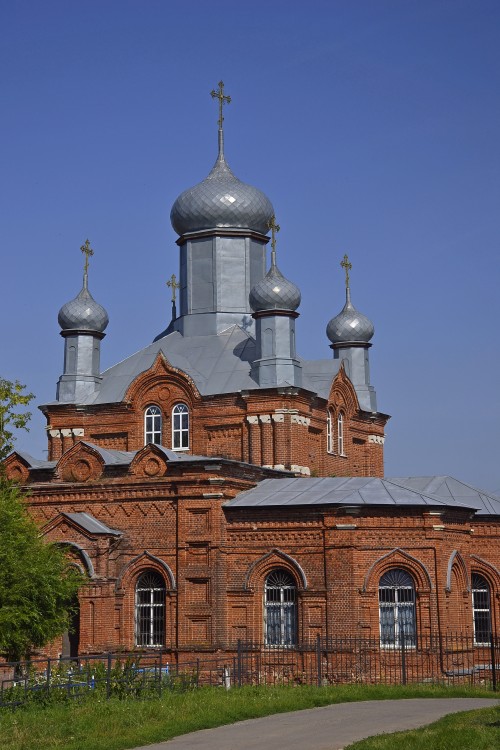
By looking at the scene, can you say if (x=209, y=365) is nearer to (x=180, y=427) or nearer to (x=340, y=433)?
(x=180, y=427)

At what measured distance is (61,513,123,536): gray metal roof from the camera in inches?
1030

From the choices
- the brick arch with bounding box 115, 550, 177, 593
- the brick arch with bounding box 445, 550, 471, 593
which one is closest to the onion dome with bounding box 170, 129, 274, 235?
the brick arch with bounding box 115, 550, 177, 593

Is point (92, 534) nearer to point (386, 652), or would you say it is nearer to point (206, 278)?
point (386, 652)

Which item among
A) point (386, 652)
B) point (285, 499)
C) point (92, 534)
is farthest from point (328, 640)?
point (92, 534)

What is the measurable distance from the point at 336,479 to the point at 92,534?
5.50 meters

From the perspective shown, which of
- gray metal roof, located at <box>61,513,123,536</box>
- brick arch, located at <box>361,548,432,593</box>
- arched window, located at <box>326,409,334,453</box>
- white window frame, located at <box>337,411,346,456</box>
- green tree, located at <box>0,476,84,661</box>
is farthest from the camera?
white window frame, located at <box>337,411,346,456</box>

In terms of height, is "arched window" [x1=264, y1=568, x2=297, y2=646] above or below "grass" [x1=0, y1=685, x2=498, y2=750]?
above

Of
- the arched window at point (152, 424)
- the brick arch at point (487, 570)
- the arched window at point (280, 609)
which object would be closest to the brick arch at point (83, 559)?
the arched window at point (280, 609)

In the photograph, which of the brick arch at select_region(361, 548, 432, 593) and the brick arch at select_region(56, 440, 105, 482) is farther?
the brick arch at select_region(56, 440, 105, 482)

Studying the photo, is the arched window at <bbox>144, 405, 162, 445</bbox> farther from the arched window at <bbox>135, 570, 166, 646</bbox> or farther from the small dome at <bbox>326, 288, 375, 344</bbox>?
the small dome at <bbox>326, 288, 375, 344</bbox>

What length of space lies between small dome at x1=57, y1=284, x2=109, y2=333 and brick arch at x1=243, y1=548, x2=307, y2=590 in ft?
31.5

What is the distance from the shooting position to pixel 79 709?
1664 centimetres

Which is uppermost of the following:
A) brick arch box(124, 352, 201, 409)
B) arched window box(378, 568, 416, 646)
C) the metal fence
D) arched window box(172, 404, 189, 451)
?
brick arch box(124, 352, 201, 409)

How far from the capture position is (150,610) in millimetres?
26234
